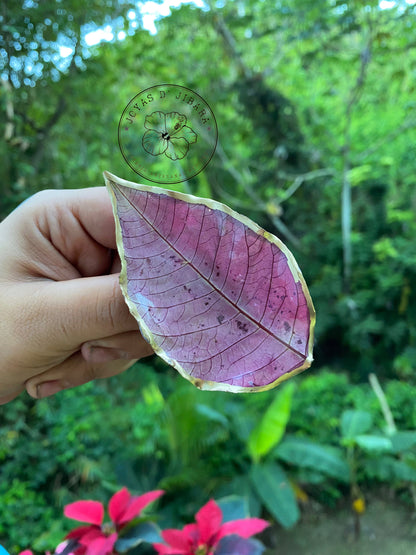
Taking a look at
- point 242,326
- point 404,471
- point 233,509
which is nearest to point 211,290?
point 242,326

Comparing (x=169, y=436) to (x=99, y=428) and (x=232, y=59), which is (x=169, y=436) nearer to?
(x=99, y=428)

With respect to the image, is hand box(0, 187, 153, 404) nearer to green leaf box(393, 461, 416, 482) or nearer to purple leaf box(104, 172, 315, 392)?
purple leaf box(104, 172, 315, 392)

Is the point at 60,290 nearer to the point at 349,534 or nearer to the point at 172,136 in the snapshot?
the point at 172,136

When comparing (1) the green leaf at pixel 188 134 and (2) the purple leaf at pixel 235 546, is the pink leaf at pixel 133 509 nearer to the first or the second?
(2) the purple leaf at pixel 235 546

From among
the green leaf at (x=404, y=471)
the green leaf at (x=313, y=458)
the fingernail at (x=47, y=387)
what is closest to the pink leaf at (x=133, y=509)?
the fingernail at (x=47, y=387)

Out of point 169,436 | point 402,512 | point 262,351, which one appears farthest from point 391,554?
point 262,351

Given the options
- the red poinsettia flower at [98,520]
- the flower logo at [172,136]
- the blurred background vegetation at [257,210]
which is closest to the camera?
the flower logo at [172,136]
